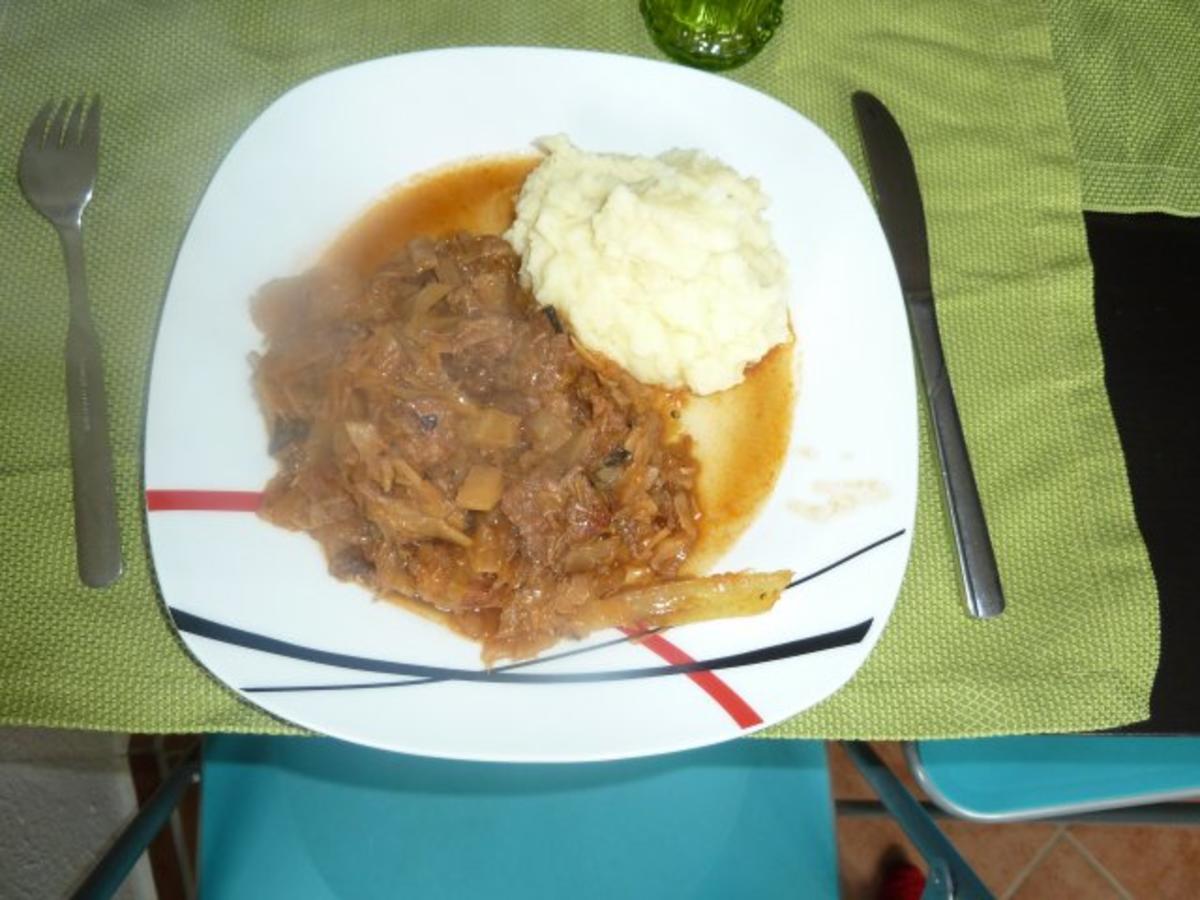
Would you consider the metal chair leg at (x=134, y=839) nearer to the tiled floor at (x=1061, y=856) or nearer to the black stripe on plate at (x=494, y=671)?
the black stripe on plate at (x=494, y=671)

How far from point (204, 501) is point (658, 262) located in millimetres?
1112

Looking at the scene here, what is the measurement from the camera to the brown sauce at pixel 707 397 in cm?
241

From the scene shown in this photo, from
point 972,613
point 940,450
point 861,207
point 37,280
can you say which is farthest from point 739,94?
point 37,280

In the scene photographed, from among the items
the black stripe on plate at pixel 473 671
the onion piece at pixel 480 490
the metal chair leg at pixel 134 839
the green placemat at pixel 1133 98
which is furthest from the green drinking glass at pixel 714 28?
the metal chair leg at pixel 134 839

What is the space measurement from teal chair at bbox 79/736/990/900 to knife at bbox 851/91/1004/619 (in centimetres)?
68

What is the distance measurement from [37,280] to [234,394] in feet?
2.15

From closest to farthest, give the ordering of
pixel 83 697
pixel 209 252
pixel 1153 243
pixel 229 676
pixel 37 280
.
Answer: pixel 229 676, pixel 83 697, pixel 209 252, pixel 37 280, pixel 1153 243

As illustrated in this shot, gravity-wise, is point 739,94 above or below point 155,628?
above

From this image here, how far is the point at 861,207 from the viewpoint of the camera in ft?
8.29

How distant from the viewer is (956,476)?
2.41 metres

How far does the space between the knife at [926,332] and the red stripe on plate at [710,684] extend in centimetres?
65

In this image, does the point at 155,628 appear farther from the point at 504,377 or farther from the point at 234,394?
the point at 504,377

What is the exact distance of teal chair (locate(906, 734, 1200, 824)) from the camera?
250cm

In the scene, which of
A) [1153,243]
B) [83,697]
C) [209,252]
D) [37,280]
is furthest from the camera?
[1153,243]
